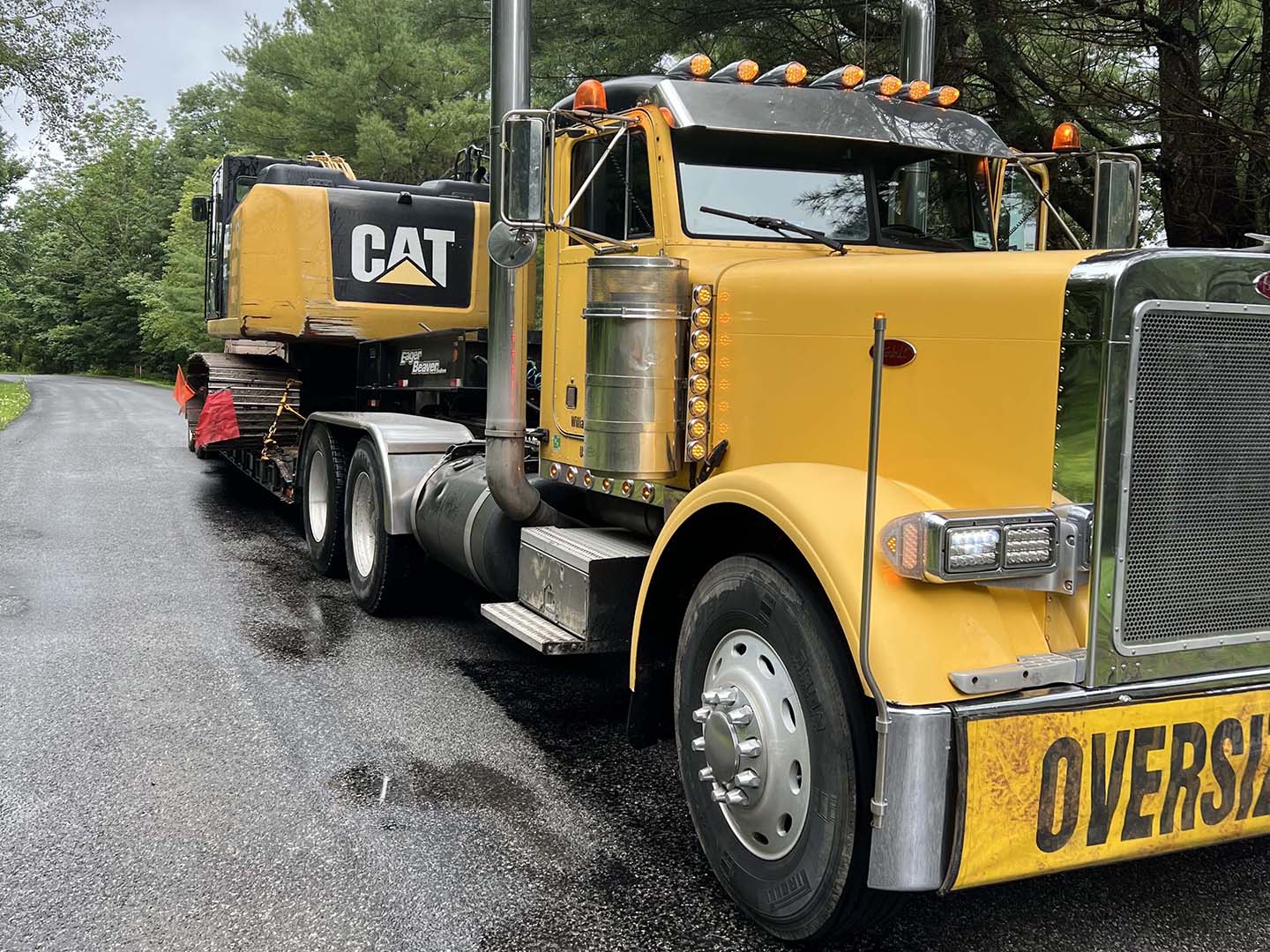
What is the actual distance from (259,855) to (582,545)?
169 cm

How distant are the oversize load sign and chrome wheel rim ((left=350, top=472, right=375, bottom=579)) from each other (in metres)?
4.91

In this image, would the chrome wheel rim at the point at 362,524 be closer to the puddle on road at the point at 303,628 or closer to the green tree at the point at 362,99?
the puddle on road at the point at 303,628

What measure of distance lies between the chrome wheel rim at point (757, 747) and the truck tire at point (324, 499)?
476 cm

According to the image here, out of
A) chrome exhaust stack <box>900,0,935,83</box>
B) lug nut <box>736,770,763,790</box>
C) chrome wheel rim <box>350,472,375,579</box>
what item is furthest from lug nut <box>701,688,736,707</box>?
chrome wheel rim <box>350,472,375,579</box>

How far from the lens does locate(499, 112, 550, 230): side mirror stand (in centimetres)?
400

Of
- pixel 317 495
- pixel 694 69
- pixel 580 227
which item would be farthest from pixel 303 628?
pixel 694 69

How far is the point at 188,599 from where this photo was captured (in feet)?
23.4

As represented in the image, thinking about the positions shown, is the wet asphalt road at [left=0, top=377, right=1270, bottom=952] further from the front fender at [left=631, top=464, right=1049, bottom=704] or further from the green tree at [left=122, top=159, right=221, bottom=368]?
the green tree at [left=122, top=159, right=221, bottom=368]

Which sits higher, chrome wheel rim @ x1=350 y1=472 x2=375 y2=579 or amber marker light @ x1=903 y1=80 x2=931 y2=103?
amber marker light @ x1=903 y1=80 x2=931 y2=103

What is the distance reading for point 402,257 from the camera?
907cm

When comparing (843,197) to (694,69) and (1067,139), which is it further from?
(1067,139)

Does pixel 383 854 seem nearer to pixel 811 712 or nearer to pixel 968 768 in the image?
pixel 811 712

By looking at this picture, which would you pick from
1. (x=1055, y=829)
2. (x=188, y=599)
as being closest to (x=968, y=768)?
(x=1055, y=829)

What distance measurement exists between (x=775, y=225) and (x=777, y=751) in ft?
6.69
